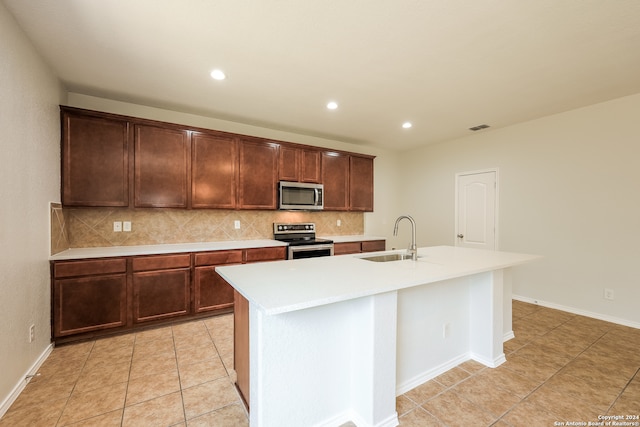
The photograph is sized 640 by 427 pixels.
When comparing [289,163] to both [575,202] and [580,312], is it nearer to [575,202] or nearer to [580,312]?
[575,202]

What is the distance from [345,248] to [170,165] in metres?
2.71

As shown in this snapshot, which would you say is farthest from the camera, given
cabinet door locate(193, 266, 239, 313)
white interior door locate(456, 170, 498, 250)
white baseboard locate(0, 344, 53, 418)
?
white interior door locate(456, 170, 498, 250)

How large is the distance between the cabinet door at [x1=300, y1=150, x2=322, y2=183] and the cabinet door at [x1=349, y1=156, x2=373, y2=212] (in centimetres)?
68

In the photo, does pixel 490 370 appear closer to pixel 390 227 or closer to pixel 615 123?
pixel 615 123

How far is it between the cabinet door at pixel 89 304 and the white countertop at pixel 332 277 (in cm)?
170

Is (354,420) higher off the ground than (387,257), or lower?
lower

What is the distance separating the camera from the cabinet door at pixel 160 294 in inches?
113

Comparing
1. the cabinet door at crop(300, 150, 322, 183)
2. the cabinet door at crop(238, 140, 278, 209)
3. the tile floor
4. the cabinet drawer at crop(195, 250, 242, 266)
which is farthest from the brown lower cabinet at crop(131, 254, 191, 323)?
the cabinet door at crop(300, 150, 322, 183)

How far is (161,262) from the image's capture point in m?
2.96

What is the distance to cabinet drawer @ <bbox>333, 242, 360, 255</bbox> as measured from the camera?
4243mm

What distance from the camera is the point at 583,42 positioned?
2111mm

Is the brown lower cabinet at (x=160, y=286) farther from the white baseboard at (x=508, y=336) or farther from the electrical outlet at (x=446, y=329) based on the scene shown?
the white baseboard at (x=508, y=336)

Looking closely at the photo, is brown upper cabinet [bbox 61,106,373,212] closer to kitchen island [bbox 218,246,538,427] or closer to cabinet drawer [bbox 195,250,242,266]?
cabinet drawer [bbox 195,250,242,266]

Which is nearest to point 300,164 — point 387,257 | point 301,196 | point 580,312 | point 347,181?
point 301,196
